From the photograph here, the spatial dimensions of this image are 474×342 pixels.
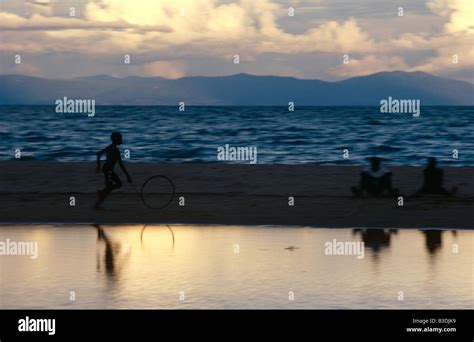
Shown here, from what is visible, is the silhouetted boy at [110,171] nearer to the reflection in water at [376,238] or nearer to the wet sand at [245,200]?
the wet sand at [245,200]

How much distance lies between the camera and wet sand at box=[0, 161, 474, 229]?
66.8 feet

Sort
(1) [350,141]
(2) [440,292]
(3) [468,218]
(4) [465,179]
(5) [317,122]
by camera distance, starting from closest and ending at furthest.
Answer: (2) [440,292]
(3) [468,218]
(4) [465,179]
(1) [350,141]
(5) [317,122]

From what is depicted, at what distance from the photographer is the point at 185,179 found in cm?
3372

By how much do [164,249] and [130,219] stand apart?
4953mm

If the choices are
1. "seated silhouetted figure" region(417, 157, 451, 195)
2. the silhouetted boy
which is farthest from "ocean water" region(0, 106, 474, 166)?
the silhouetted boy

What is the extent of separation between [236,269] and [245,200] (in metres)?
11.2

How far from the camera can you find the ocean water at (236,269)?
37.3 ft

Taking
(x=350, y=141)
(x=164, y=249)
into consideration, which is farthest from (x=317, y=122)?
(x=164, y=249)

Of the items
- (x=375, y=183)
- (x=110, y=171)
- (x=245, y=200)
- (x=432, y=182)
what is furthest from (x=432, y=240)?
(x=110, y=171)

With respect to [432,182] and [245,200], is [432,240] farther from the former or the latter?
[245,200]

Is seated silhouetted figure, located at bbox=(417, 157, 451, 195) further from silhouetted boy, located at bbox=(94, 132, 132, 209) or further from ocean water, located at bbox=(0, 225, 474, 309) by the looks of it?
silhouetted boy, located at bbox=(94, 132, 132, 209)

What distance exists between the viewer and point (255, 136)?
85438 millimetres

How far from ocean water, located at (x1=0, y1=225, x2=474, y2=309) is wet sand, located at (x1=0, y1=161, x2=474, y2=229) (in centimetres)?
177
